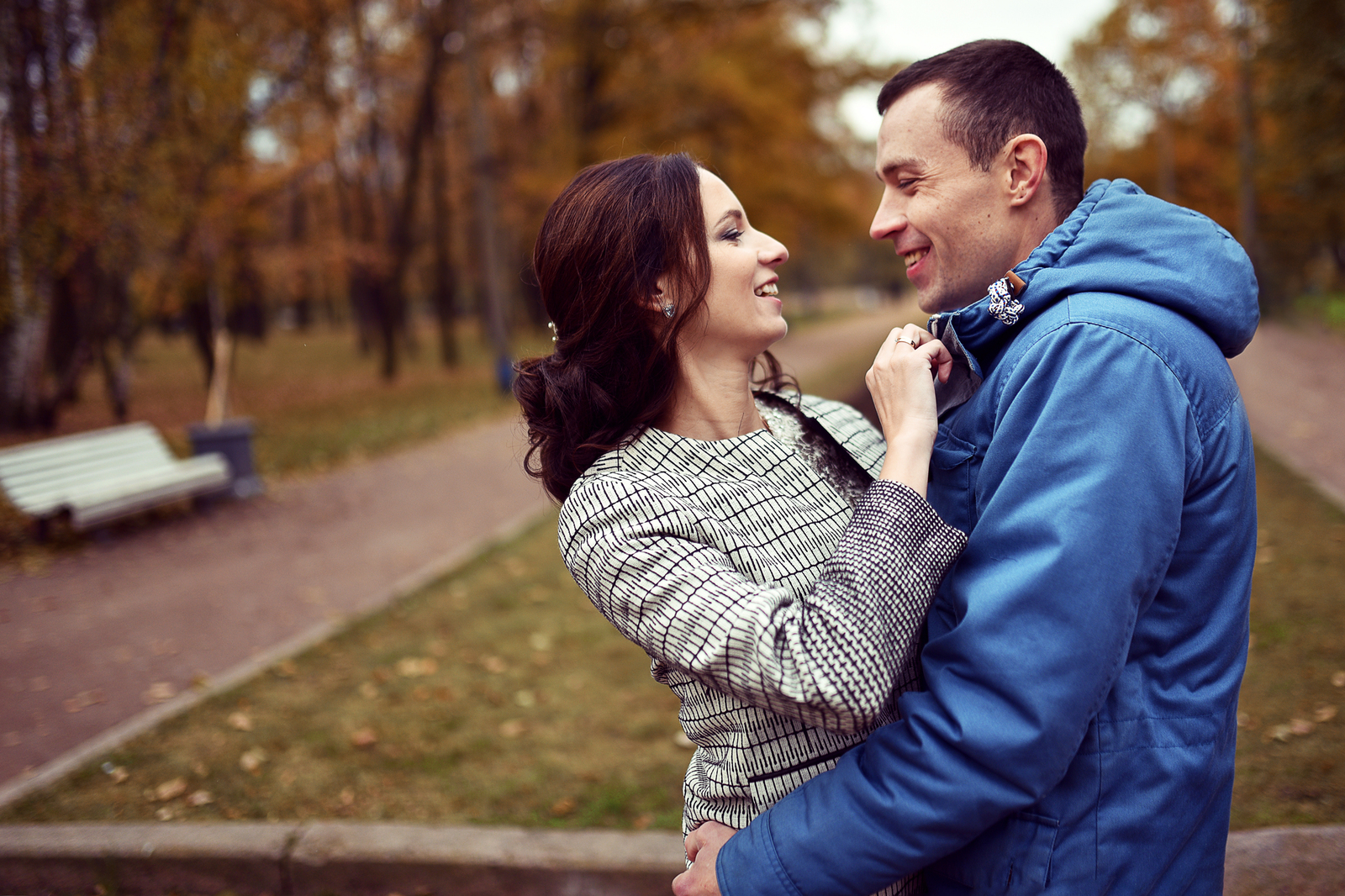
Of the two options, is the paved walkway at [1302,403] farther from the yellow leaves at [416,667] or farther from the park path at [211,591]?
the park path at [211,591]

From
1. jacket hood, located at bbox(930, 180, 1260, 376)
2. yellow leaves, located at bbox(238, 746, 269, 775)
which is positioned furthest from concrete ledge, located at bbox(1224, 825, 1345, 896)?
yellow leaves, located at bbox(238, 746, 269, 775)

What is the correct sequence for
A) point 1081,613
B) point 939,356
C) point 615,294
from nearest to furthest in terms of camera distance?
point 1081,613, point 939,356, point 615,294

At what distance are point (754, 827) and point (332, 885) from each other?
2.35 meters

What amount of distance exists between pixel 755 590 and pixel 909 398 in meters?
0.45

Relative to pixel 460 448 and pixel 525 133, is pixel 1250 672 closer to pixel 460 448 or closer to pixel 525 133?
pixel 460 448

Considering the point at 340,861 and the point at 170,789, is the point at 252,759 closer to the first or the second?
the point at 170,789

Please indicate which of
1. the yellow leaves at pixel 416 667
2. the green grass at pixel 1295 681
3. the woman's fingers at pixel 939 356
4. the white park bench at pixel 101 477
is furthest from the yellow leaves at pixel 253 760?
the white park bench at pixel 101 477

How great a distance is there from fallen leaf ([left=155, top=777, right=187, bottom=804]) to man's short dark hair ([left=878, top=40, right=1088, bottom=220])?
13.2 feet

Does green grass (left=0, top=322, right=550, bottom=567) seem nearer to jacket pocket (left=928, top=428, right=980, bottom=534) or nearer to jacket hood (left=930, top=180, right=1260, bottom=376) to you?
jacket pocket (left=928, top=428, right=980, bottom=534)

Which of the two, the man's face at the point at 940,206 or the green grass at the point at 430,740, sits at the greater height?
the man's face at the point at 940,206

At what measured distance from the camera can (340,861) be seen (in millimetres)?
3285

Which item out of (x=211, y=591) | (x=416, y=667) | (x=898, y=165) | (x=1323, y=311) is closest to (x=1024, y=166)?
(x=898, y=165)

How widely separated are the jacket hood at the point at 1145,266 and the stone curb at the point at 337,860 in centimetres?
246

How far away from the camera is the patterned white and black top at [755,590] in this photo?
1.45m
